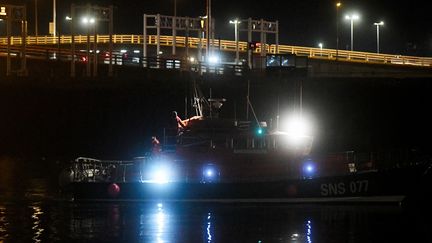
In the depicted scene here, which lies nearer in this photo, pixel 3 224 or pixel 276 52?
pixel 3 224

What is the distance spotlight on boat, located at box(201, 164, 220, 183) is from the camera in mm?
35938

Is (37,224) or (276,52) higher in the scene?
(276,52)

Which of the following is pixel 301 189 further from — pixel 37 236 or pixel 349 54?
pixel 349 54

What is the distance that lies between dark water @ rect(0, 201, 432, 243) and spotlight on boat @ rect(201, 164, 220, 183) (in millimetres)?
1223

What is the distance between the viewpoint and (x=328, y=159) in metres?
36.1

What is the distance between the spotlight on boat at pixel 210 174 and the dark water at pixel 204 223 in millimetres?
1223

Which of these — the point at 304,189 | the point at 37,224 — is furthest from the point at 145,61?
the point at 37,224

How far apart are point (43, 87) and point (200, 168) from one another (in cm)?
2983

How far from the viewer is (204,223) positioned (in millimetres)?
32625

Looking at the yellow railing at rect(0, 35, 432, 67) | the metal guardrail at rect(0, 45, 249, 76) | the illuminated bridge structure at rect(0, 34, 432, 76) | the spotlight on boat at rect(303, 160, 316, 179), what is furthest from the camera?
the yellow railing at rect(0, 35, 432, 67)

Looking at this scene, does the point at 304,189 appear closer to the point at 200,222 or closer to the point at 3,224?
the point at 200,222

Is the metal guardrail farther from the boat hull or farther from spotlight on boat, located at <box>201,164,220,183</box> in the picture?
spotlight on boat, located at <box>201,164,220,183</box>

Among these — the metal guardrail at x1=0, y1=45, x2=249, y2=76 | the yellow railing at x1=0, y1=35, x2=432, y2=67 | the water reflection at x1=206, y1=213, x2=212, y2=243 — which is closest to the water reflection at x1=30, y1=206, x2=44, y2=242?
the water reflection at x1=206, y1=213, x2=212, y2=243

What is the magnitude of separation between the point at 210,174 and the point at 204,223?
3814mm
